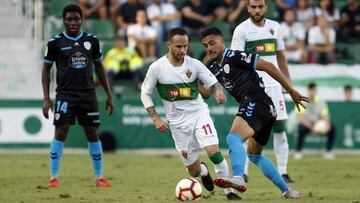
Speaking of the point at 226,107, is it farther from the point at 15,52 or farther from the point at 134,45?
the point at 15,52

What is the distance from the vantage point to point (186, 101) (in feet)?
40.8

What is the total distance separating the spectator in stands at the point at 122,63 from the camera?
24844mm

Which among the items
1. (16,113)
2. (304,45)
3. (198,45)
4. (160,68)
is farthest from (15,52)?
(160,68)

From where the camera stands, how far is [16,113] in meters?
23.5

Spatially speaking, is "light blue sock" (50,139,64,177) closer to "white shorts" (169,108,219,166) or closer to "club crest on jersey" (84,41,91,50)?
"club crest on jersey" (84,41,91,50)

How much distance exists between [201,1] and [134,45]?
2.70 metres

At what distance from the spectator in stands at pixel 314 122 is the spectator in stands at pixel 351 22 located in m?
4.17

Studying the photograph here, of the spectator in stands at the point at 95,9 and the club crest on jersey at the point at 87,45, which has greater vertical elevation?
the club crest on jersey at the point at 87,45

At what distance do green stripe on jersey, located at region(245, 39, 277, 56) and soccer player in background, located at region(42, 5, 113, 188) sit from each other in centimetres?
235

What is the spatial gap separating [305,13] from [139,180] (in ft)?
42.2

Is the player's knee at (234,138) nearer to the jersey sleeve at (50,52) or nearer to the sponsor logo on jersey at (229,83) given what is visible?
the sponsor logo on jersey at (229,83)

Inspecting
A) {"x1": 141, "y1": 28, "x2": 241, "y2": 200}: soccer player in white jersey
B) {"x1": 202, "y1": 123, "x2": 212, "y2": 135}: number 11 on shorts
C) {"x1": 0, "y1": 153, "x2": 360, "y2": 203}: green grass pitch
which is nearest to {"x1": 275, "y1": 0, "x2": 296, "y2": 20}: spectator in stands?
{"x1": 0, "y1": 153, "x2": 360, "y2": 203}: green grass pitch

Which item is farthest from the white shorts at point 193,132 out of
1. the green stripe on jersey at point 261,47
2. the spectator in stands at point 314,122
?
the spectator in stands at point 314,122

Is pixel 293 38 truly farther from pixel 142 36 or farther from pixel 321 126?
pixel 142 36
